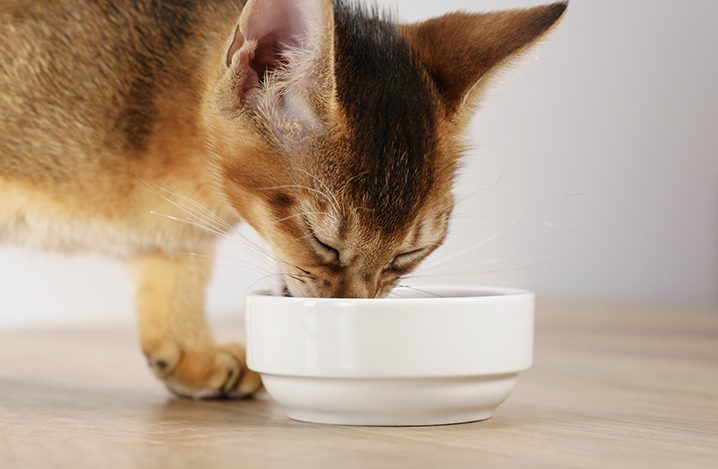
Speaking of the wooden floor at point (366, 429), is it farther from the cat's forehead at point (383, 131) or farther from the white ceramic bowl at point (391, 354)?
Result: the cat's forehead at point (383, 131)

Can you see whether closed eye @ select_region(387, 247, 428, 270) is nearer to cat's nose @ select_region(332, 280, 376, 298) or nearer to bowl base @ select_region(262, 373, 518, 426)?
cat's nose @ select_region(332, 280, 376, 298)

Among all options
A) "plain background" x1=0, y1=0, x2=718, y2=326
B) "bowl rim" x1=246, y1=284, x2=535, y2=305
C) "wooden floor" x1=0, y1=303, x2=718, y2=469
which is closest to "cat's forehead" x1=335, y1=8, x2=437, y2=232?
"bowl rim" x1=246, y1=284, x2=535, y2=305

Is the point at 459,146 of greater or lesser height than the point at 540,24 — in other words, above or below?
below

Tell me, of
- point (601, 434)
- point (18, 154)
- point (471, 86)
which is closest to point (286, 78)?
point (471, 86)

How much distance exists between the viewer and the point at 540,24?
1.27 m

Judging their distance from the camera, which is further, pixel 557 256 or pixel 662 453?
pixel 557 256

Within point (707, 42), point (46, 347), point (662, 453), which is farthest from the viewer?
point (707, 42)

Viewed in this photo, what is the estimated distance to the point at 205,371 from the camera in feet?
4.63

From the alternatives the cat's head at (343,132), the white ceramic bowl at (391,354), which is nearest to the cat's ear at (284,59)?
the cat's head at (343,132)

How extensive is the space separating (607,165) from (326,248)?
222 cm

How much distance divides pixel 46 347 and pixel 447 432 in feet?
3.41

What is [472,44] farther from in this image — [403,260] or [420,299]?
[420,299]

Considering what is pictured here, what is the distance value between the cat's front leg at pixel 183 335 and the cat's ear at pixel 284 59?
0.34 meters

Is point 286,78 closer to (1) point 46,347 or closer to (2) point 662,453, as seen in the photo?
(2) point 662,453
